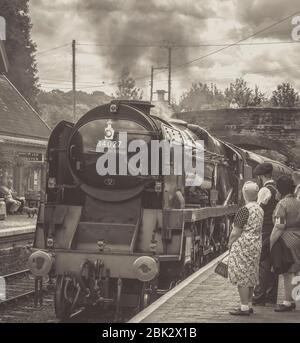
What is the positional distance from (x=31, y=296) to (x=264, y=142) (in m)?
20.1

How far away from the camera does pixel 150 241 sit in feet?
32.3

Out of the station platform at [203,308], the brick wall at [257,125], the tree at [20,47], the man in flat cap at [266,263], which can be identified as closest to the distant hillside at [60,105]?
the tree at [20,47]

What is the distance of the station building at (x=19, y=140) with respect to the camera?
25797 millimetres

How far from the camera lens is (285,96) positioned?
38781 millimetres

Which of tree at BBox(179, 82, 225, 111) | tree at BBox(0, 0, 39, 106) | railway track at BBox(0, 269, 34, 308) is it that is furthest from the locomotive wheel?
tree at BBox(179, 82, 225, 111)

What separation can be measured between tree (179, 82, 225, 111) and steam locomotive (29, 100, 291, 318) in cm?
4402

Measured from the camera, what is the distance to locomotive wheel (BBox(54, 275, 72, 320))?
9.25m

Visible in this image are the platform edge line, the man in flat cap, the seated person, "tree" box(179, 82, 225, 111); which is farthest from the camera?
"tree" box(179, 82, 225, 111)

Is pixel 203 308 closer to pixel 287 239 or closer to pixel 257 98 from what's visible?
pixel 287 239

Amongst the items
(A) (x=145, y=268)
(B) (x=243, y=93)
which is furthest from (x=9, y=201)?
(B) (x=243, y=93)

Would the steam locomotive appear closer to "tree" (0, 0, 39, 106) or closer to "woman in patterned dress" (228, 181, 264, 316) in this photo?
"woman in patterned dress" (228, 181, 264, 316)

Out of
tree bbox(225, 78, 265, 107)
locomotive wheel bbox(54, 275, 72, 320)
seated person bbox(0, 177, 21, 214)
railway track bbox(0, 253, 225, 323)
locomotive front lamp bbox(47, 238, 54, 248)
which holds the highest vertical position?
tree bbox(225, 78, 265, 107)
